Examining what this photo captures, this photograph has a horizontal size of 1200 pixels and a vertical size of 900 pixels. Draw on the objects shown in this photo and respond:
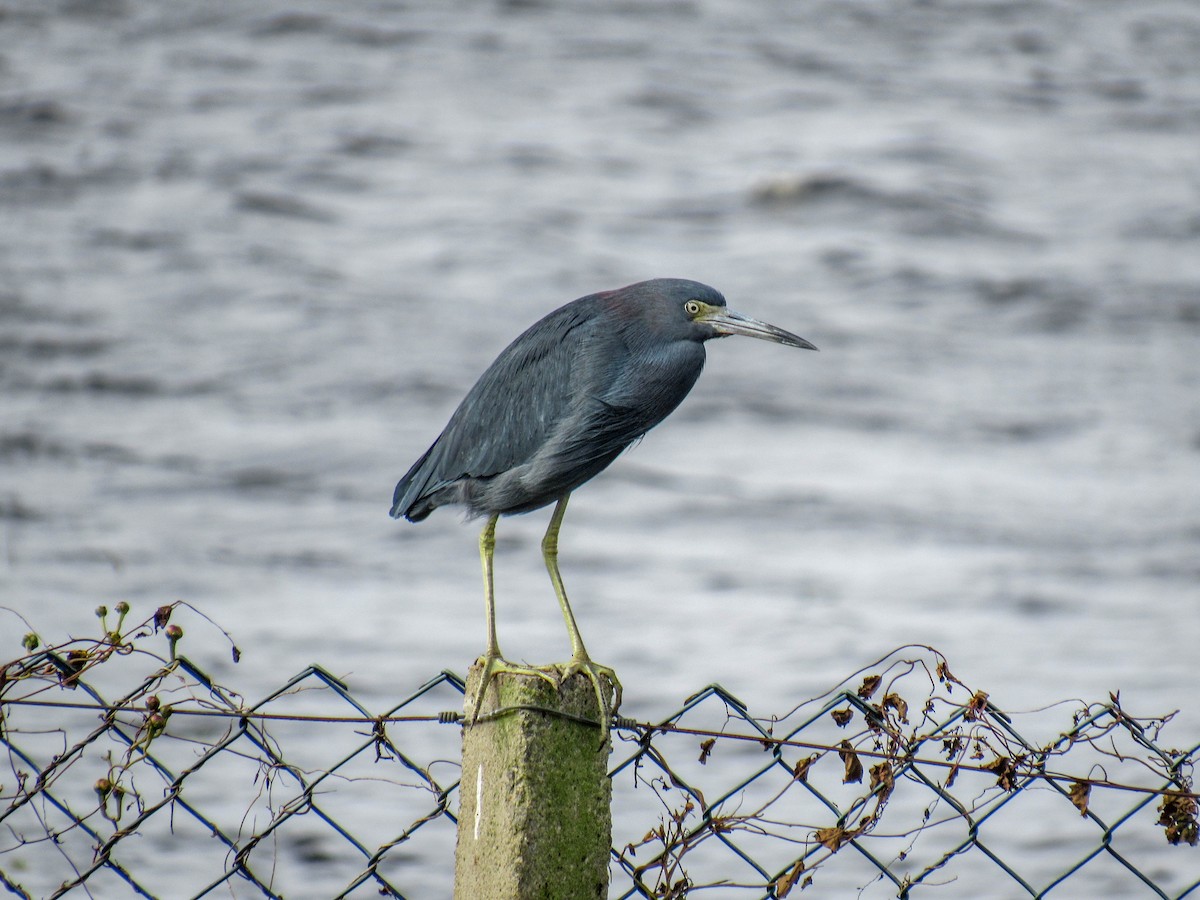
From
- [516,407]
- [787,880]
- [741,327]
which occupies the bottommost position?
[787,880]

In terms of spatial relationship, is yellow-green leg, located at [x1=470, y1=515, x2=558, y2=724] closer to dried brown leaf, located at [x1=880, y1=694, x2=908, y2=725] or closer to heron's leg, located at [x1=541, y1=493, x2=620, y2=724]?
heron's leg, located at [x1=541, y1=493, x2=620, y2=724]

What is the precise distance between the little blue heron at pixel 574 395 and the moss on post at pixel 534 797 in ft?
2.84

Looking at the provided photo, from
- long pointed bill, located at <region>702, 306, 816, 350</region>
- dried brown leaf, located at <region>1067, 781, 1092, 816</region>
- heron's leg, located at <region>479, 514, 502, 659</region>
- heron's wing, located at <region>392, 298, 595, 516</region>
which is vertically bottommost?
dried brown leaf, located at <region>1067, 781, 1092, 816</region>

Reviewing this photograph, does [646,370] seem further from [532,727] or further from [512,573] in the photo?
[512,573]

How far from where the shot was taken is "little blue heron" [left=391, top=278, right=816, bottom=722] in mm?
3023

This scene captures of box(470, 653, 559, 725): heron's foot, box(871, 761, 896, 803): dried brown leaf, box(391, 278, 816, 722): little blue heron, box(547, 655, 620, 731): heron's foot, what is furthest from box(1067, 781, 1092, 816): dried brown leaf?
box(391, 278, 816, 722): little blue heron

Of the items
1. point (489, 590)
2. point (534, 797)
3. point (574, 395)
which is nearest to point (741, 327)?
point (574, 395)

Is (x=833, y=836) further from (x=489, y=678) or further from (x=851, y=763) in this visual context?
(x=489, y=678)

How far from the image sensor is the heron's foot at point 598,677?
213cm

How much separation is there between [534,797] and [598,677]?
14.6 inches

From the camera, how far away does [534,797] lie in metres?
2.06

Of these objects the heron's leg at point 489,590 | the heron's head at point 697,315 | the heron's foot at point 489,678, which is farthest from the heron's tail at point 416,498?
the heron's foot at point 489,678

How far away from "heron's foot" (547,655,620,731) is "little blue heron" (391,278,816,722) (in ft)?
1.00

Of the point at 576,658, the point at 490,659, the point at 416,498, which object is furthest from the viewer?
the point at 416,498
